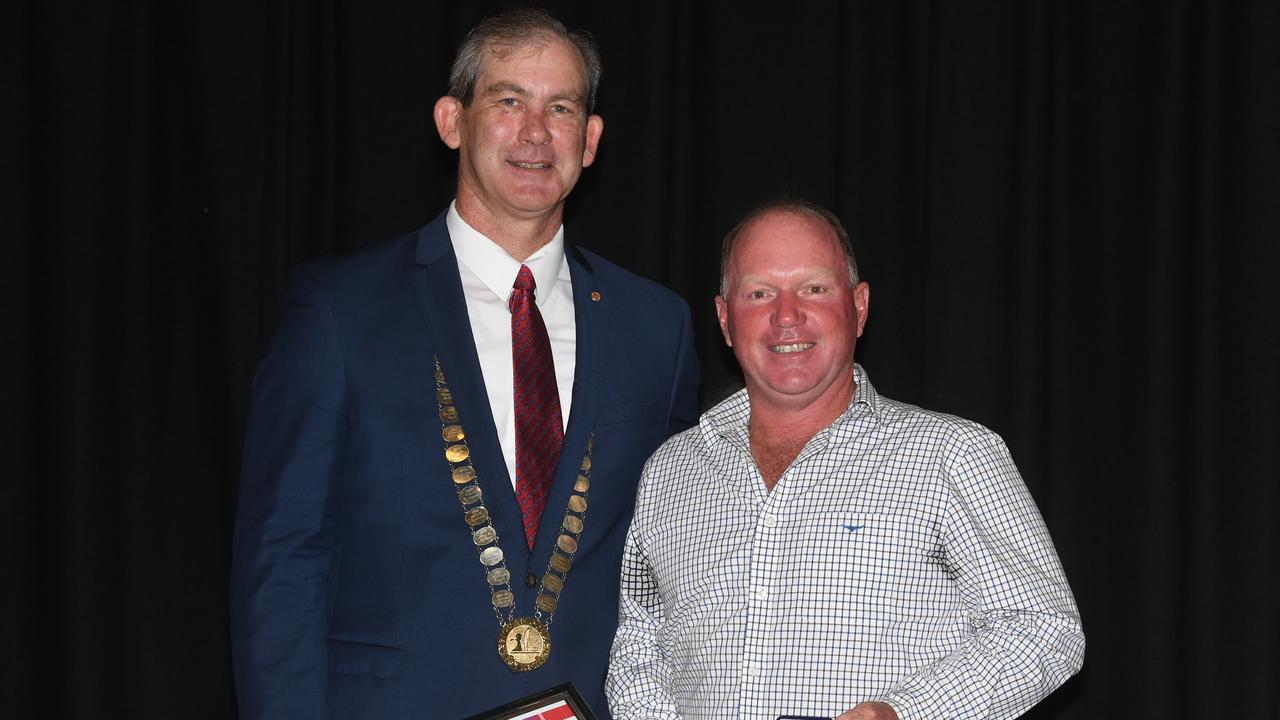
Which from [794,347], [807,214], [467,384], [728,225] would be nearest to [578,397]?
[467,384]

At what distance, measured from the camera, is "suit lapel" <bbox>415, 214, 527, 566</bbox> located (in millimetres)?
2129

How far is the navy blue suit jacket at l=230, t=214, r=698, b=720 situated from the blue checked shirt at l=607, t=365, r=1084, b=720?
11.3 inches

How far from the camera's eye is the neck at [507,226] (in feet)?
7.63

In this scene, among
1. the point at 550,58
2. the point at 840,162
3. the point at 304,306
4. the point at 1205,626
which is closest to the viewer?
the point at 304,306

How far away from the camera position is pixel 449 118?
2373 millimetres

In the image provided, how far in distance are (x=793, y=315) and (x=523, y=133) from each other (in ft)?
2.12

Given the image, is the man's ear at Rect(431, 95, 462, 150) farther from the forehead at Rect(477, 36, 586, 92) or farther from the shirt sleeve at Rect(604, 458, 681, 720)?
the shirt sleeve at Rect(604, 458, 681, 720)

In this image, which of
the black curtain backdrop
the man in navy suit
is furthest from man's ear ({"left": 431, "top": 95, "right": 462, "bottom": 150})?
the black curtain backdrop

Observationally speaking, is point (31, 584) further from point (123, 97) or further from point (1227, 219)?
point (1227, 219)

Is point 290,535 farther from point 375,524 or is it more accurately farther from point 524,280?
point 524,280

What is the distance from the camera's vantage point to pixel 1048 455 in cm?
302

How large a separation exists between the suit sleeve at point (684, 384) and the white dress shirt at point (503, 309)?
0.90 feet

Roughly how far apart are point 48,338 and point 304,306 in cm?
140

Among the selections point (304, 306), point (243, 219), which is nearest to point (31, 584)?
point (243, 219)
